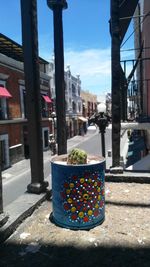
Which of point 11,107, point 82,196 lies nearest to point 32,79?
point 82,196

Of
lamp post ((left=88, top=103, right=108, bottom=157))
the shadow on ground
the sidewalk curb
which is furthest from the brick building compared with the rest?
the shadow on ground

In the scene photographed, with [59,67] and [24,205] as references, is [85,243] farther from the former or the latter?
[59,67]

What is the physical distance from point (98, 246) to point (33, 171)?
1603mm

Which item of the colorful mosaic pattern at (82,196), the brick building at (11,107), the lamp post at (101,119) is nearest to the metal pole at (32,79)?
the colorful mosaic pattern at (82,196)

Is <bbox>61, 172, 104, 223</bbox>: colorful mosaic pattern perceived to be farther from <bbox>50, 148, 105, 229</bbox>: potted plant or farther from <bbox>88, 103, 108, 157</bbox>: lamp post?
<bbox>88, 103, 108, 157</bbox>: lamp post

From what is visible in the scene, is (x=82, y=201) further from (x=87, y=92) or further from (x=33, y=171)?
(x=87, y=92)

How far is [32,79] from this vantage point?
4066mm

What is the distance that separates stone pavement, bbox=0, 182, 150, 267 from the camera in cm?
267

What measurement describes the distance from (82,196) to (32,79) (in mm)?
1749

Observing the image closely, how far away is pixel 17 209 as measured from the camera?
3.61m

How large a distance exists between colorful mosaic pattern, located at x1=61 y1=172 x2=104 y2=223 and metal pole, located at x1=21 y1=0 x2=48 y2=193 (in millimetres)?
1028

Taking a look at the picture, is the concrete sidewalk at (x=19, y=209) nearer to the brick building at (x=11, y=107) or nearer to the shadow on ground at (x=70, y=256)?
the shadow on ground at (x=70, y=256)

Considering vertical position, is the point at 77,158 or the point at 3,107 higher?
the point at 3,107

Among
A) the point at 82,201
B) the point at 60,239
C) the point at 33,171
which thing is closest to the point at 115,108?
the point at 33,171
